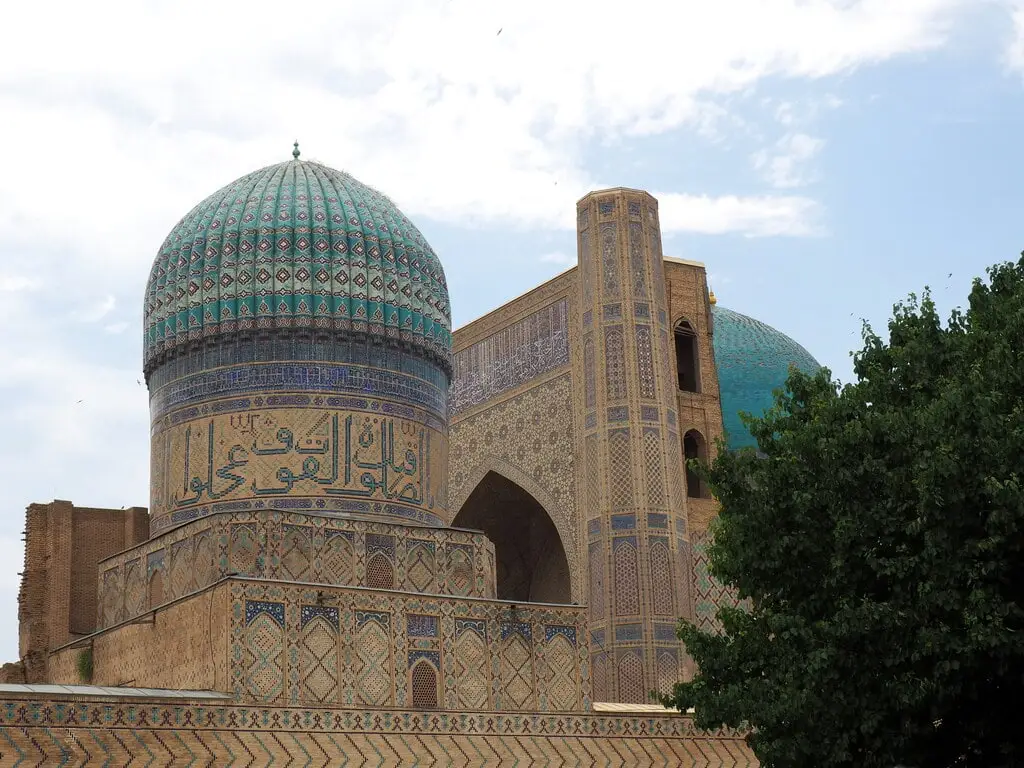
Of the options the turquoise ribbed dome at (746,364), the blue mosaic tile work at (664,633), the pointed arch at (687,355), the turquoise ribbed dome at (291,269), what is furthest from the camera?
the turquoise ribbed dome at (746,364)

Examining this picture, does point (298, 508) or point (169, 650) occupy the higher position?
point (298, 508)

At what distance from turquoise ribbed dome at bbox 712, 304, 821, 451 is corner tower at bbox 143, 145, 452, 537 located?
23.8 feet

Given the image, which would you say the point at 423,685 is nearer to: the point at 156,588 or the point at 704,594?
the point at 156,588

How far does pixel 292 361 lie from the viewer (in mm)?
12641

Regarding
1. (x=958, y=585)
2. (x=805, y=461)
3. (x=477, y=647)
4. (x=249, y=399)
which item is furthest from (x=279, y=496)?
(x=958, y=585)

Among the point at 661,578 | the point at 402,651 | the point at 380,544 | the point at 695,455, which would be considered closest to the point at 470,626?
the point at 402,651

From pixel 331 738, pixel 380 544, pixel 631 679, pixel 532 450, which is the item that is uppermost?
pixel 532 450

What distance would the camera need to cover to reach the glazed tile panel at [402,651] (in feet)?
35.3

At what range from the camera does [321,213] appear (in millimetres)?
13016

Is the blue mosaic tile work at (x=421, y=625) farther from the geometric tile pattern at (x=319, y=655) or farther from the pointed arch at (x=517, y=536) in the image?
the pointed arch at (x=517, y=536)

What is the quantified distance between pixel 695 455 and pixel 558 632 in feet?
19.4

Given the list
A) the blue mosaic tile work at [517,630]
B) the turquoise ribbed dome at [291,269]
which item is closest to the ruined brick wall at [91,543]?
the turquoise ribbed dome at [291,269]

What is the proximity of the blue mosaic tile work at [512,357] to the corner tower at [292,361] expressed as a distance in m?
4.45

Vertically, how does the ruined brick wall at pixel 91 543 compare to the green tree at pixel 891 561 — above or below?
above
